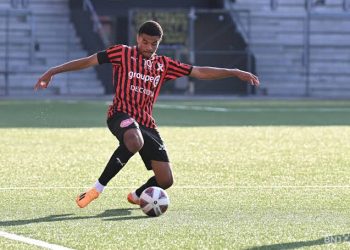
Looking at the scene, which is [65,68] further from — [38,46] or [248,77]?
[38,46]

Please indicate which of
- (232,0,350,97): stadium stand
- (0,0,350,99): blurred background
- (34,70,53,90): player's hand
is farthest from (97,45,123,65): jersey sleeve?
(232,0,350,97): stadium stand

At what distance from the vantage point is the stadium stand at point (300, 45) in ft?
120

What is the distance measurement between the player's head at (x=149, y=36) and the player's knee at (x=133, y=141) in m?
0.77

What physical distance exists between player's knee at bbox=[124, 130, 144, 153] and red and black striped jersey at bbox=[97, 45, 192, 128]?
0.40m

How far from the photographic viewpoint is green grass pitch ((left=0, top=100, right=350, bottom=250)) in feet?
26.2

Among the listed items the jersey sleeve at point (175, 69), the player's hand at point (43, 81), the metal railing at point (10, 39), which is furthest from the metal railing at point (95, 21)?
the player's hand at point (43, 81)

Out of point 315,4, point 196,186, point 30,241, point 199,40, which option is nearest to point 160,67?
point 196,186

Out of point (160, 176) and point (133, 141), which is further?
point (160, 176)

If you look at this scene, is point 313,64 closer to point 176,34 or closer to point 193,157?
point 176,34

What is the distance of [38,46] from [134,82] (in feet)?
83.5

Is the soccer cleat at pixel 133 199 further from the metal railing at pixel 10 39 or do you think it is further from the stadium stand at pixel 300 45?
the stadium stand at pixel 300 45

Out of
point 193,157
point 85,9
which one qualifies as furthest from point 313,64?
point 193,157

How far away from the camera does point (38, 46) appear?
34.9m

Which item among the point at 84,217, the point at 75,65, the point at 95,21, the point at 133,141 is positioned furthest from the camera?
the point at 95,21
